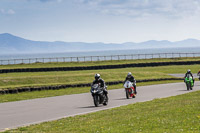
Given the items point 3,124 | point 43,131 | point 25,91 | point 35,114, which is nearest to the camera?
point 43,131

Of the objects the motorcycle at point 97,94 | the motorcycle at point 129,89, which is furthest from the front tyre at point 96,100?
the motorcycle at point 129,89

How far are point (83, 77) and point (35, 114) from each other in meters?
25.5

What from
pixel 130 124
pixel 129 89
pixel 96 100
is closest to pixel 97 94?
pixel 96 100

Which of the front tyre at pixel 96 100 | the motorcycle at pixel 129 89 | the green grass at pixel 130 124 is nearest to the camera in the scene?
the green grass at pixel 130 124

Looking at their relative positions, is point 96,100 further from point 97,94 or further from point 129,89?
point 129,89

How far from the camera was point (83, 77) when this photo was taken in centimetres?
4247

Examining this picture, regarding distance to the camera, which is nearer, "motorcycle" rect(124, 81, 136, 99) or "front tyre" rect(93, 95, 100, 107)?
"front tyre" rect(93, 95, 100, 107)

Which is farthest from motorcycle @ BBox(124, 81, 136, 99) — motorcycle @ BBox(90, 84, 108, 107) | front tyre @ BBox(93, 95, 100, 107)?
front tyre @ BBox(93, 95, 100, 107)

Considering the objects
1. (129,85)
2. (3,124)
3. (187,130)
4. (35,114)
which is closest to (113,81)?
(129,85)

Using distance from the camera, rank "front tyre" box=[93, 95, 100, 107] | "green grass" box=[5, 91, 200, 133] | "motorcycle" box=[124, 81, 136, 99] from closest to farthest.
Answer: "green grass" box=[5, 91, 200, 133]
"front tyre" box=[93, 95, 100, 107]
"motorcycle" box=[124, 81, 136, 99]

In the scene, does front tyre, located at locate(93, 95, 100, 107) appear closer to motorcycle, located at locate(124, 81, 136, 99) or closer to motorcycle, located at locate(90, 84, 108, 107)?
motorcycle, located at locate(90, 84, 108, 107)

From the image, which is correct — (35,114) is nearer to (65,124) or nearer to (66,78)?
(65,124)

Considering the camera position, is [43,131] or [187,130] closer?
[187,130]

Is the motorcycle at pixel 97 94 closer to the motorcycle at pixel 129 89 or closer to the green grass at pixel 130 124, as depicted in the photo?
A: the motorcycle at pixel 129 89
